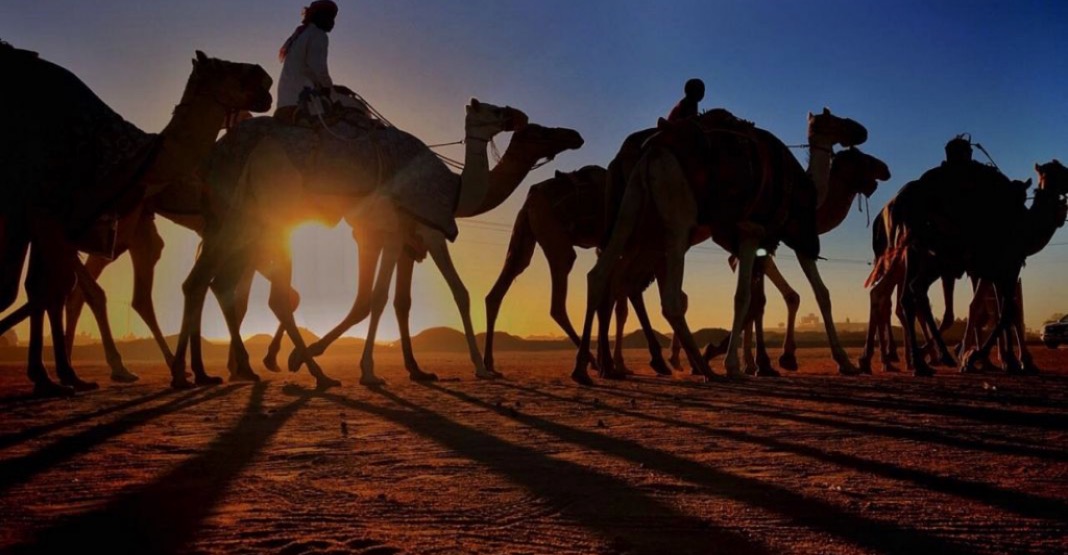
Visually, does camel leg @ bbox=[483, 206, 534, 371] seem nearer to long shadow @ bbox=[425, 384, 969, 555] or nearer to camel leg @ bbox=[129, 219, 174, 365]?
camel leg @ bbox=[129, 219, 174, 365]

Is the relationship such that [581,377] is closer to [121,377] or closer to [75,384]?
[75,384]

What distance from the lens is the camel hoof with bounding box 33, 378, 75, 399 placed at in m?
7.67

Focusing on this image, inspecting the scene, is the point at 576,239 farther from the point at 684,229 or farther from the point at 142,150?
the point at 142,150

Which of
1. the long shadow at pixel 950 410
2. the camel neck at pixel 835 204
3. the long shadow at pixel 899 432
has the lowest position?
the long shadow at pixel 899 432

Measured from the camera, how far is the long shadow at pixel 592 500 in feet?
8.43

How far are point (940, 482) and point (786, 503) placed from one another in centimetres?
81

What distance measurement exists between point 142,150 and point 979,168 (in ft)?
35.9

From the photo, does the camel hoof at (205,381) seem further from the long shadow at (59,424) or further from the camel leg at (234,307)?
the long shadow at (59,424)

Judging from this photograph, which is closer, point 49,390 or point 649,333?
point 49,390

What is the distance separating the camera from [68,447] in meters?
4.46

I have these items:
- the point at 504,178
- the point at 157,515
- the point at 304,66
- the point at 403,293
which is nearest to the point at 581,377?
the point at 403,293

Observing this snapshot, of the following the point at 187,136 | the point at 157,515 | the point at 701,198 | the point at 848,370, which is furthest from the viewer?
the point at 848,370

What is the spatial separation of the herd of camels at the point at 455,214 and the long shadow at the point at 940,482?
4.80 meters

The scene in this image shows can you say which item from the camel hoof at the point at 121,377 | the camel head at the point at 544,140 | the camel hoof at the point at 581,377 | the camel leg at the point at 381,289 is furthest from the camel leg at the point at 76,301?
the camel hoof at the point at 581,377
